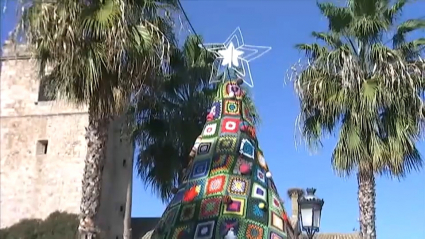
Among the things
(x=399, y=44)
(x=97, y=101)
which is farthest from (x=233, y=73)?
(x=399, y=44)

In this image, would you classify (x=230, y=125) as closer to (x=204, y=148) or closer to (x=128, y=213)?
(x=204, y=148)

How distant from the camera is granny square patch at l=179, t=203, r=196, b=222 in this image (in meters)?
9.94

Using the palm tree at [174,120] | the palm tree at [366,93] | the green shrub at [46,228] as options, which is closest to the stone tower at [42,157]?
the green shrub at [46,228]

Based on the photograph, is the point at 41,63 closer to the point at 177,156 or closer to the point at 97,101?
the point at 97,101

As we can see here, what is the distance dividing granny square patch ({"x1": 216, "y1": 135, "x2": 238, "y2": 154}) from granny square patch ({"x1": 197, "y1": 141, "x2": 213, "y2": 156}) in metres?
0.16

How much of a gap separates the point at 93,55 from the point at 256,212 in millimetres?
3413

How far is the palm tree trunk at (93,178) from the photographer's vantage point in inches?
377

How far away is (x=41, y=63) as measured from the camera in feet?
33.7

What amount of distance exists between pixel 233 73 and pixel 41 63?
10.7ft

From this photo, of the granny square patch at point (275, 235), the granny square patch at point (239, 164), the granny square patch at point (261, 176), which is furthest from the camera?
the granny square patch at point (261, 176)

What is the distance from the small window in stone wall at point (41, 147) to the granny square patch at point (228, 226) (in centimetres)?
1737

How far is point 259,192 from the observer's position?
10258 mm

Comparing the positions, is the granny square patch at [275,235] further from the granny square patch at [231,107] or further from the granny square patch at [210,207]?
the granny square patch at [231,107]

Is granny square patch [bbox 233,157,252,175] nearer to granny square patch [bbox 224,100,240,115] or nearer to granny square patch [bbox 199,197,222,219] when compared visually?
granny square patch [bbox 199,197,222,219]
